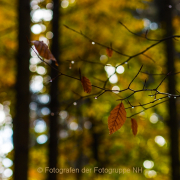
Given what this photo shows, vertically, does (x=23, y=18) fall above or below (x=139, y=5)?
below

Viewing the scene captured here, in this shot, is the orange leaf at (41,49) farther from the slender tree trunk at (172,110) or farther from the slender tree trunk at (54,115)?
the slender tree trunk at (172,110)

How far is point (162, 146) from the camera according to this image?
14.9 ft

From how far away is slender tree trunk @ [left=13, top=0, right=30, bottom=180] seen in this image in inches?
85.0

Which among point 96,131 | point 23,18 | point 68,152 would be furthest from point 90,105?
point 23,18

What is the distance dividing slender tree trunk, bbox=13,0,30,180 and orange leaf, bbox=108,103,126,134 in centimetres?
159

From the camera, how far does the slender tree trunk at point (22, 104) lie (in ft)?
7.08

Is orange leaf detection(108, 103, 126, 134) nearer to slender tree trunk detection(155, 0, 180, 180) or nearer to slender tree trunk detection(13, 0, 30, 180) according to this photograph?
slender tree trunk detection(13, 0, 30, 180)

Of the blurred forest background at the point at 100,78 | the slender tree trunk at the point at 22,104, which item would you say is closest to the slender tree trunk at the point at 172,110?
the blurred forest background at the point at 100,78

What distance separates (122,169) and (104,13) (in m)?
2.86

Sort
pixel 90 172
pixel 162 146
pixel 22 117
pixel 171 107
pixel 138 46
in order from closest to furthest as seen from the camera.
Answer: pixel 22 117 → pixel 171 107 → pixel 138 46 → pixel 90 172 → pixel 162 146

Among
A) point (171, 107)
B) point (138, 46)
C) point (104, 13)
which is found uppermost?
point (104, 13)

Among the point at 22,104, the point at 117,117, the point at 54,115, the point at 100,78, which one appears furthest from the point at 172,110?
the point at 117,117

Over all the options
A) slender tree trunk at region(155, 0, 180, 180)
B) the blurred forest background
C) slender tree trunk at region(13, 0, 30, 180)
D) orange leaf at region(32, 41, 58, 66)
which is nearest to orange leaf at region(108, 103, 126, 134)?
orange leaf at region(32, 41, 58, 66)

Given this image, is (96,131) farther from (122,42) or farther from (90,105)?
(122,42)
